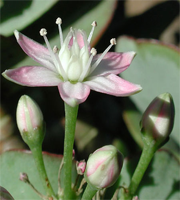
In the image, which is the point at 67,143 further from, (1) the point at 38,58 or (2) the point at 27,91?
(2) the point at 27,91

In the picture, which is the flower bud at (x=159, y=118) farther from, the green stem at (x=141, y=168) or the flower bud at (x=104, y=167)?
the flower bud at (x=104, y=167)

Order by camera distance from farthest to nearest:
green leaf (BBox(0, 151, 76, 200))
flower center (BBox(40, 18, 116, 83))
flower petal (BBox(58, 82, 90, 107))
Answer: green leaf (BBox(0, 151, 76, 200)) → flower center (BBox(40, 18, 116, 83)) → flower petal (BBox(58, 82, 90, 107))

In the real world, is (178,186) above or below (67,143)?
below

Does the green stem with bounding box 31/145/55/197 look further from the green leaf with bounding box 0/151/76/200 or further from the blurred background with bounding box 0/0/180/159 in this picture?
the blurred background with bounding box 0/0/180/159

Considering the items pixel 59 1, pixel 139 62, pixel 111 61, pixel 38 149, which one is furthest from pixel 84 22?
pixel 38 149

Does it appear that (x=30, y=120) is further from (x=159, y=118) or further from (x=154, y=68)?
(x=154, y=68)

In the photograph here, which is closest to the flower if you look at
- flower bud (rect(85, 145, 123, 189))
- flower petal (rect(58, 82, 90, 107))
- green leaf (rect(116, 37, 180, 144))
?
flower petal (rect(58, 82, 90, 107))
